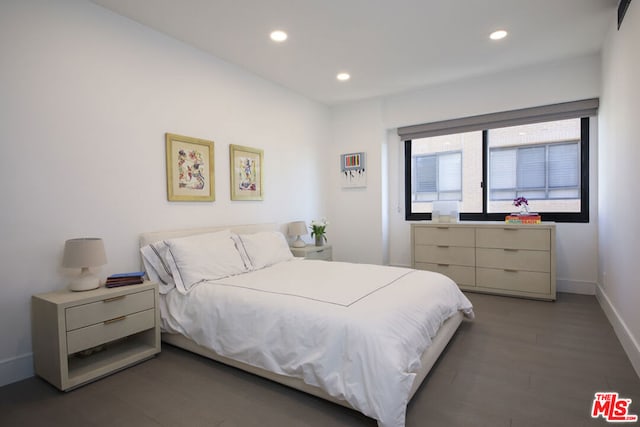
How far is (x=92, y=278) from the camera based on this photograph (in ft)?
7.39

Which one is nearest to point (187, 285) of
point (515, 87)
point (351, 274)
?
point (351, 274)

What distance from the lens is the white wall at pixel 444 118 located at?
375 centimetres

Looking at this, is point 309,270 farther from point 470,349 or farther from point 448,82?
point 448,82

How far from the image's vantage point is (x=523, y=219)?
3.85 metres

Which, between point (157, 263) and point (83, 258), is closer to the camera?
point (83, 258)

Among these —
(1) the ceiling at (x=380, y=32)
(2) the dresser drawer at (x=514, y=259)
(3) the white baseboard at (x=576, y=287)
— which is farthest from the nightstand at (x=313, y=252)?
(3) the white baseboard at (x=576, y=287)

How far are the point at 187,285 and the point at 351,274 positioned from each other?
1.26 metres

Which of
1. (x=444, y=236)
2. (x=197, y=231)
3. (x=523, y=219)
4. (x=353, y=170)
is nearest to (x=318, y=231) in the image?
(x=353, y=170)

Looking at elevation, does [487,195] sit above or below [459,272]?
above

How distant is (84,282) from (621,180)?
3944 millimetres

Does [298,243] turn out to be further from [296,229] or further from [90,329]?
[90,329]

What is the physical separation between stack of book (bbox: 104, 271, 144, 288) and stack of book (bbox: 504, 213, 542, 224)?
3847mm

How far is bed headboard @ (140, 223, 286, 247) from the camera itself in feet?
8.94

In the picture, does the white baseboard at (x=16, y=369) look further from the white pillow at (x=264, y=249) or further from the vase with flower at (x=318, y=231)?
the vase with flower at (x=318, y=231)
